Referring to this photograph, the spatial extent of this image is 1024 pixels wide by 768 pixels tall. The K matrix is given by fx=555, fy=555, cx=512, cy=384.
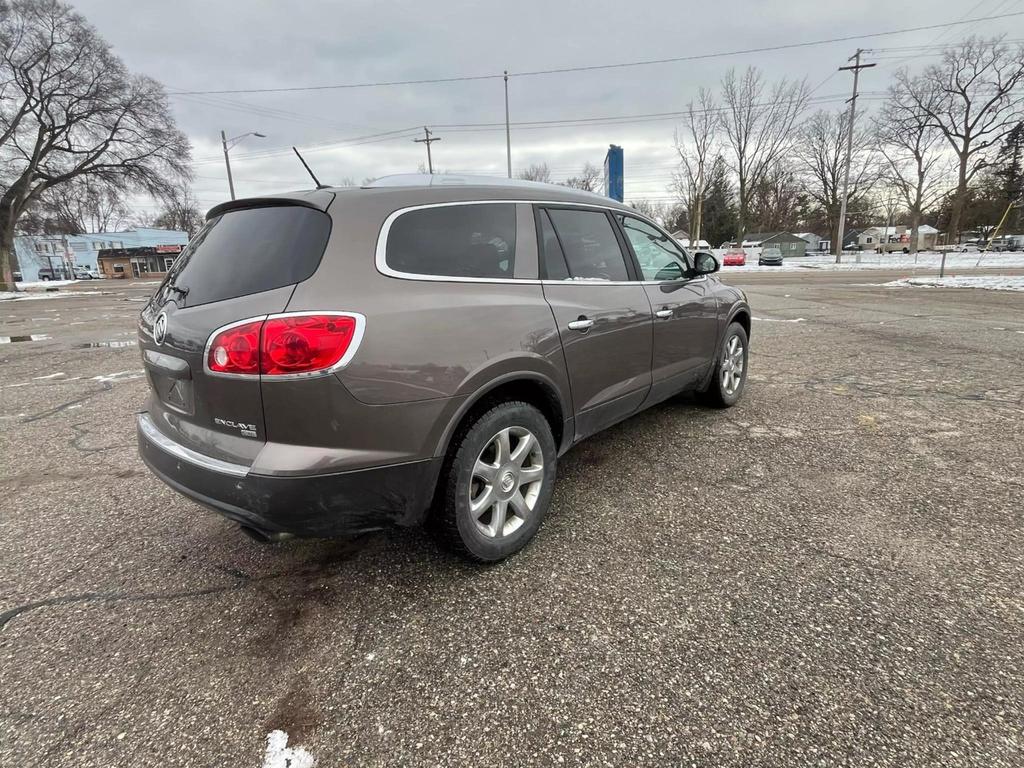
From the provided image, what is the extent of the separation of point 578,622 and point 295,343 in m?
1.49

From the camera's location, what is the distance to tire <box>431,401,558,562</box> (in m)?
2.29

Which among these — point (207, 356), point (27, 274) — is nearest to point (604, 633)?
point (207, 356)

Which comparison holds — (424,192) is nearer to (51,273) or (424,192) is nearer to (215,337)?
(215,337)

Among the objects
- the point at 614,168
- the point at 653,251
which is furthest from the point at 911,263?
the point at 653,251

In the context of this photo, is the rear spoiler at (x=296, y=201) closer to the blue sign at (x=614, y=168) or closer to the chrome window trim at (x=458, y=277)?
the chrome window trim at (x=458, y=277)

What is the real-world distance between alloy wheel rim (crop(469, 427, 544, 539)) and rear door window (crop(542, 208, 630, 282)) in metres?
0.96

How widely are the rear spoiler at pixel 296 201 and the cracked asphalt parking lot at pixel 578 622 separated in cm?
160

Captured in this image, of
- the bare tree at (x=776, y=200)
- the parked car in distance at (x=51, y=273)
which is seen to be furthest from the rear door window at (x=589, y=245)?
the parked car in distance at (x=51, y=273)

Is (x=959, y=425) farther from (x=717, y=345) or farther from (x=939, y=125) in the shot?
(x=939, y=125)

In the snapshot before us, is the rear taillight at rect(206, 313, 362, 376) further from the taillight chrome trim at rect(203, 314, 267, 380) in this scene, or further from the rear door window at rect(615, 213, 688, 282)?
the rear door window at rect(615, 213, 688, 282)

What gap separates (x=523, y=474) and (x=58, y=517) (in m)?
2.67

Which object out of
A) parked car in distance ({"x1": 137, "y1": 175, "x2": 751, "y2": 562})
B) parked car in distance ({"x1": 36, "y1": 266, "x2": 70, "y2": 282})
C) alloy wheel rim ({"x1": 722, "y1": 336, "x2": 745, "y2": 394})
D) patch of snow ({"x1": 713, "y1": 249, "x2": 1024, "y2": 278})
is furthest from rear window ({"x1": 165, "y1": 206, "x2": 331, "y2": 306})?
parked car in distance ({"x1": 36, "y1": 266, "x2": 70, "y2": 282})

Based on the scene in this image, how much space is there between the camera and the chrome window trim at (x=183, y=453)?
1999mm

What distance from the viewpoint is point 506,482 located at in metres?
2.53
